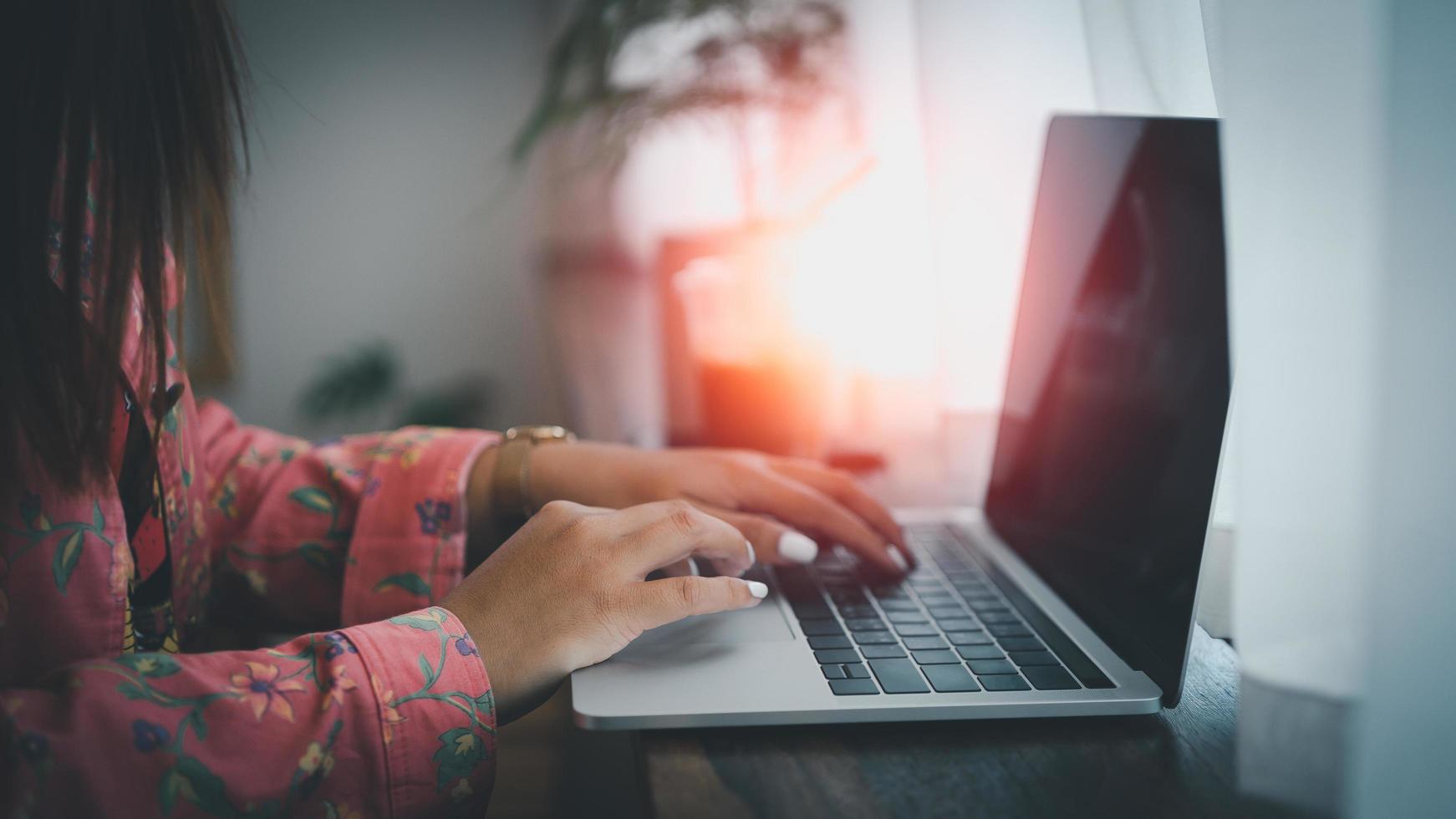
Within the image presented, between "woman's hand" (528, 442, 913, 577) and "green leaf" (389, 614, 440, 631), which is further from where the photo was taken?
"woman's hand" (528, 442, 913, 577)

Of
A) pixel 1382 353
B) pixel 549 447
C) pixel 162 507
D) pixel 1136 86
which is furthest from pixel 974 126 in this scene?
pixel 162 507

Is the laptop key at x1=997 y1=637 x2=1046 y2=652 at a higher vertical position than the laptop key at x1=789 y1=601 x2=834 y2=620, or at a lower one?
lower

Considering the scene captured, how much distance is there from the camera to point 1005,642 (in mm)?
507

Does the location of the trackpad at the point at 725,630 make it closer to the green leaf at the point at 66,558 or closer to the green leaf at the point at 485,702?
the green leaf at the point at 485,702

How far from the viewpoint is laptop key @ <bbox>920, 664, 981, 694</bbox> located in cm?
43

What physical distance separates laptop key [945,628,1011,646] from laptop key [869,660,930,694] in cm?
6

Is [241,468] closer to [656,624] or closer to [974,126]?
[656,624]

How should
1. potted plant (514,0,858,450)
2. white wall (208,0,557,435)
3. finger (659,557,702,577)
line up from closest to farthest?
finger (659,557,702,577), potted plant (514,0,858,450), white wall (208,0,557,435)

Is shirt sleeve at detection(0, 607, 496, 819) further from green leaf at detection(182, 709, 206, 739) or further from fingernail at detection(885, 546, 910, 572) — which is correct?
fingernail at detection(885, 546, 910, 572)

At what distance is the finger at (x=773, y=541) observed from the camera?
A: 23.3 inches

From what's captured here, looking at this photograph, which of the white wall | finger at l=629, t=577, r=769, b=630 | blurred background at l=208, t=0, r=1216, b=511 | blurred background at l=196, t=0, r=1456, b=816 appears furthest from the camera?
the white wall

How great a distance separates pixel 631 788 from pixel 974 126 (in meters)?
0.77

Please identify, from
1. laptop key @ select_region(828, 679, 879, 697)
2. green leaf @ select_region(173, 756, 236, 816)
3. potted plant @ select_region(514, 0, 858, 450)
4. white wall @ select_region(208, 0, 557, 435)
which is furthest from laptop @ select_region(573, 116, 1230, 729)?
white wall @ select_region(208, 0, 557, 435)

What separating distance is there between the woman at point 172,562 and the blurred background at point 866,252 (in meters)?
0.16
